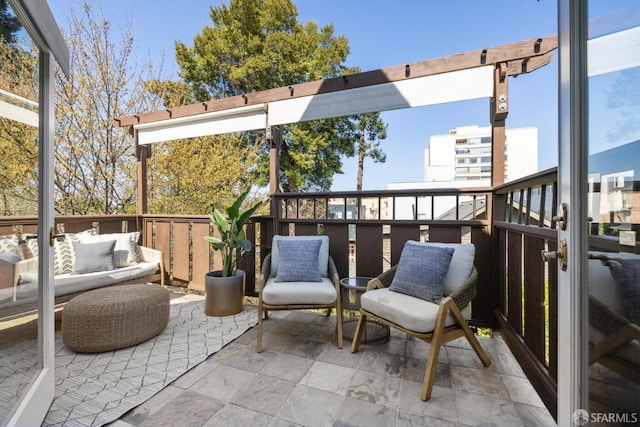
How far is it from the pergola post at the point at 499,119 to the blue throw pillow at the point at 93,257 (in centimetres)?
415

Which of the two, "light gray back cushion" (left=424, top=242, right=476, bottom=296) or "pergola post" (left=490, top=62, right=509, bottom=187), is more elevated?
"pergola post" (left=490, top=62, right=509, bottom=187)

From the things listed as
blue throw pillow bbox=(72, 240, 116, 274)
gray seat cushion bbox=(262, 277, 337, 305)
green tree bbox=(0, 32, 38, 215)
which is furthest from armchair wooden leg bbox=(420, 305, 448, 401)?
blue throw pillow bbox=(72, 240, 116, 274)

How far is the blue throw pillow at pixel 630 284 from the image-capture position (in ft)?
2.58

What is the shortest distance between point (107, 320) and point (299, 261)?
1582 millimetres

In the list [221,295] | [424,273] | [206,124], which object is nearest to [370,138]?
[206,124]

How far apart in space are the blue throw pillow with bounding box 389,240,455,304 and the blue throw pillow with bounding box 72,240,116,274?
3097mm

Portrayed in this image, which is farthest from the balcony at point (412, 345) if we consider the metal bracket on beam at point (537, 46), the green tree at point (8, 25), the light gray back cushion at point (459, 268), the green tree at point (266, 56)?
the green tree at point (266, 56)

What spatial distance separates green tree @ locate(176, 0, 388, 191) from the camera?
9406 mm

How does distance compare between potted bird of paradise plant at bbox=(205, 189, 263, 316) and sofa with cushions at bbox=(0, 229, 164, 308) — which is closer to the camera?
sofa with cushions at bbox=(0, 229, 164, 308)

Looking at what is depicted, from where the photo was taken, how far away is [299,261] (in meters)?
2.70

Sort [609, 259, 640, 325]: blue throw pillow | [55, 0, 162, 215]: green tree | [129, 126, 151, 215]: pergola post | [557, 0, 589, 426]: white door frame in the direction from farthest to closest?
1. [55, 0, 162, 215]: green tree
2. [129, 126, 151, 215]: pergola post
3. [557, 0, 589, 426]: white door frame
4. [609, 259, 640, 325]: blue throw pillow

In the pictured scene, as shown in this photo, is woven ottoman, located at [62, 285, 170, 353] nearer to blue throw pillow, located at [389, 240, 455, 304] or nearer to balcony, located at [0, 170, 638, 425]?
balcony, located at [0, 170, 638, 425]

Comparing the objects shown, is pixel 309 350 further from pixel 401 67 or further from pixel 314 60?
pixel 314 60

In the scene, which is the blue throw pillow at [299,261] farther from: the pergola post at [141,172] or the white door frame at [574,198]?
the pergola post at [141,172]
